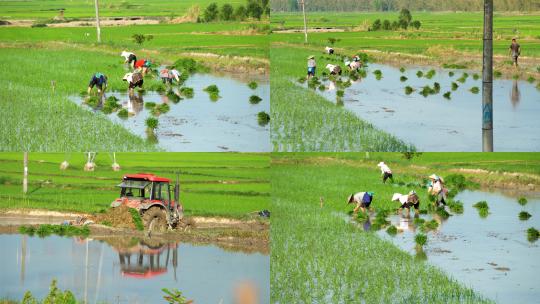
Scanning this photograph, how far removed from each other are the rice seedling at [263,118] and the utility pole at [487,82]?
2.70 meters

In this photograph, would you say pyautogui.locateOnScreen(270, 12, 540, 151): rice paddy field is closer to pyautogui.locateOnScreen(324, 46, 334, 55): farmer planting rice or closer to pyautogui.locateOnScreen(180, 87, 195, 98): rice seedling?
pyautogui.locateOnScreen(324, 46, 334, 55): farmer planting rice

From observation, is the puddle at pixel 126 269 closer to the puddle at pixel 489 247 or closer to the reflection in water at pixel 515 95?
the puddle at pixel 489 247

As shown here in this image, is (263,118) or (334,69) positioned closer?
(263,118)

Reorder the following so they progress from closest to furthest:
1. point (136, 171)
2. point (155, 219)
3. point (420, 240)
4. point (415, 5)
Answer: point (155, 219)
point (136, 171)
point (420, 240)
point (415, 5)

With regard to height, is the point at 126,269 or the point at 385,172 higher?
the point at 385,172

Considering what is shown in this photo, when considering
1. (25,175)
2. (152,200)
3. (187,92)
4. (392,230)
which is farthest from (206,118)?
(392,230)

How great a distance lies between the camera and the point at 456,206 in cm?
2430

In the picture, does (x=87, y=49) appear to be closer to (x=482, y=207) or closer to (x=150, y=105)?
(x=150, y=105)

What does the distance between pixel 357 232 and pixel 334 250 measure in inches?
29.6

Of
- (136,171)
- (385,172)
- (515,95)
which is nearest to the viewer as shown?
(136,171)

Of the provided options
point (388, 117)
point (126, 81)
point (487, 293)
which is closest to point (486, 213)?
point (388, 117)

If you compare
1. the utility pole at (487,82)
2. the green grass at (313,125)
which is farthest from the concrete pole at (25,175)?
the utility pole at (487,82)

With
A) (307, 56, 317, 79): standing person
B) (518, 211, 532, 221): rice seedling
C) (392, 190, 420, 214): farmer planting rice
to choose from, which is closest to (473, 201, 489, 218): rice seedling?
(518, 211, 532, 221): rice seedling

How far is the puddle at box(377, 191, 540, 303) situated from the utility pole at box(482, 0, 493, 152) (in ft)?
3.84
